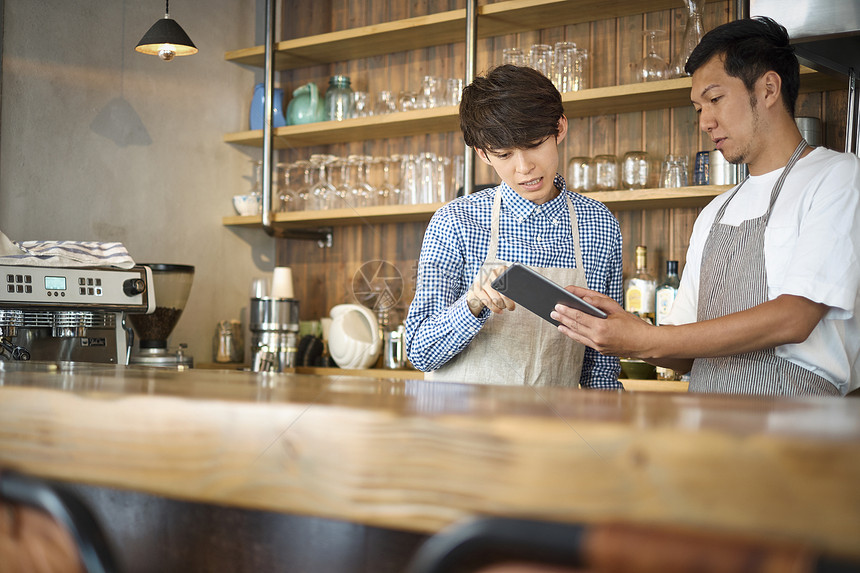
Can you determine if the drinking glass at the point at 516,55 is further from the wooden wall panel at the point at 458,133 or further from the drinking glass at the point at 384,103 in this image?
the drinking glass at the point at 384,103

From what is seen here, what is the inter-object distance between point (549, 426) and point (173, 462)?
333 mm

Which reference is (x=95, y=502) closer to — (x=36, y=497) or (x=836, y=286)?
(x=36, y=497)

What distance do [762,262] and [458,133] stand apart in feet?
7.15

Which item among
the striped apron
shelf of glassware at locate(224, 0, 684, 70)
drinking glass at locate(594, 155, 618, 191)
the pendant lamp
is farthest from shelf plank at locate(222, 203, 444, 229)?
the striped apron

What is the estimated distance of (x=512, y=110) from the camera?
1.65 meters

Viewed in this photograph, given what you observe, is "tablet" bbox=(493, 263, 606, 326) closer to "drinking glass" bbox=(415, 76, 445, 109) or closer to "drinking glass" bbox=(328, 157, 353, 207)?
"drinking glass" bbox=(415, 76, 445, 109)

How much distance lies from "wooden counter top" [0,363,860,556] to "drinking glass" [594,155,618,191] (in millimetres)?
2274

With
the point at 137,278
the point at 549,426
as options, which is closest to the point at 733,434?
the point at 549,426

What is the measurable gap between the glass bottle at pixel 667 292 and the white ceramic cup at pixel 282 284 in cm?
165

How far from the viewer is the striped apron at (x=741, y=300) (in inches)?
58.3

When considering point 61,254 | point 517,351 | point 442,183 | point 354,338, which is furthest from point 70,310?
point 442,183

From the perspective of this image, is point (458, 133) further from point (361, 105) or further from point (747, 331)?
point (747, 331)

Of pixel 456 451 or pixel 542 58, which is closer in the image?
pixel 456 451

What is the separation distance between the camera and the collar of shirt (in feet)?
5.85
